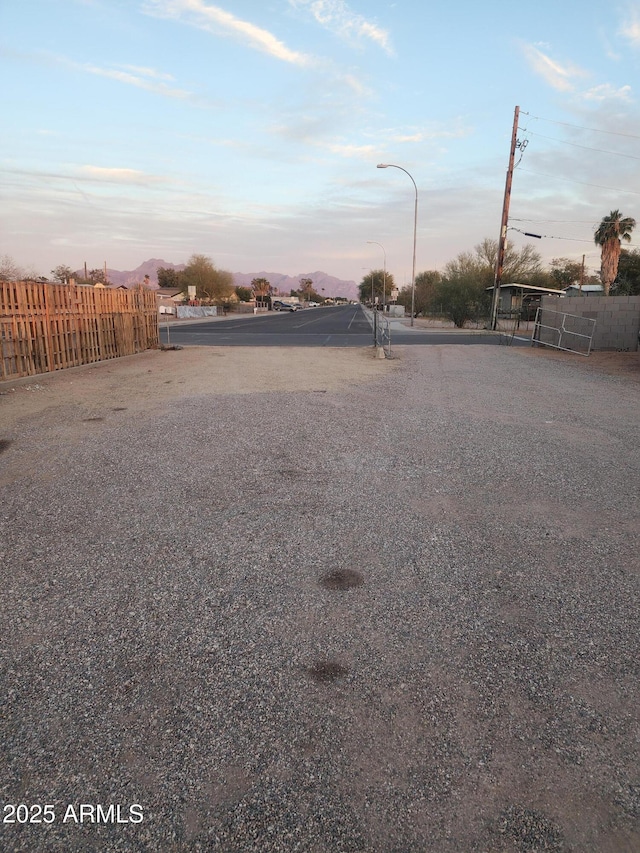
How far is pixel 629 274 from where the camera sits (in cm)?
5262

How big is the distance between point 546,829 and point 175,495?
168 inches

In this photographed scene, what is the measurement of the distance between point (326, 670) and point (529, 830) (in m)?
1.16

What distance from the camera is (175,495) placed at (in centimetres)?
558

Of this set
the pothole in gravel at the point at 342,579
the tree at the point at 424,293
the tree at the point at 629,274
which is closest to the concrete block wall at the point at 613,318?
the pothole in gravel at the point at 342,579

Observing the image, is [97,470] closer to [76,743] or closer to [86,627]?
[86,627]

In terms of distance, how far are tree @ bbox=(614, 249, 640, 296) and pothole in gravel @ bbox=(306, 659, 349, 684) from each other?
54900 mm

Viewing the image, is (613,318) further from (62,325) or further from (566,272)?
(566,272)

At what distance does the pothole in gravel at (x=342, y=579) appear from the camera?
380cm

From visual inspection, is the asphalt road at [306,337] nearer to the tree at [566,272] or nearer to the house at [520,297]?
the house at [520,297]

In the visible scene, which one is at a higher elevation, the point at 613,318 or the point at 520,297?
the point at 520,297

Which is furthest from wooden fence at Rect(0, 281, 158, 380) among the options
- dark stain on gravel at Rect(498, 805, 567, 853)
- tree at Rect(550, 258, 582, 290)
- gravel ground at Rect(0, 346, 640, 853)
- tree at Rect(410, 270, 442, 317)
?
tree at Rect(550, 258, 582, 290)

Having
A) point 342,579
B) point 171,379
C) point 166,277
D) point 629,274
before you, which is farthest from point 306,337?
point 166,277

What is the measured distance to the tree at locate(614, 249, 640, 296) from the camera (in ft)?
165

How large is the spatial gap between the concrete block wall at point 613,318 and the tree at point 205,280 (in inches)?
3314
